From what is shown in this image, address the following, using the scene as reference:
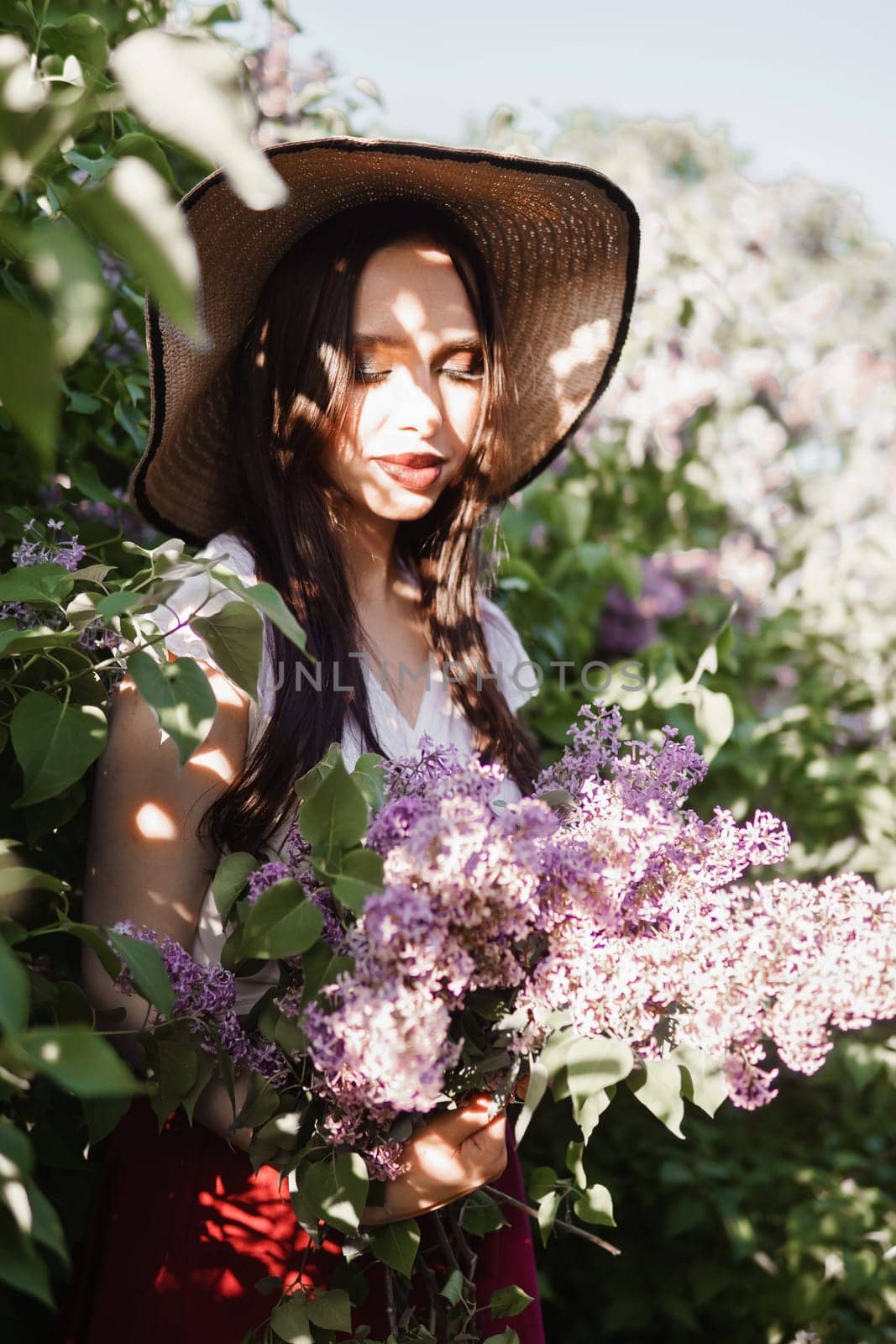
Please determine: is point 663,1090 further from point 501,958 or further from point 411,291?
point 411,291

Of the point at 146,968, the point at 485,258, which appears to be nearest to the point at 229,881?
the point at 146,968

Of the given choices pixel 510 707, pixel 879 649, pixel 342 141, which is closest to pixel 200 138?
pixel 342 141

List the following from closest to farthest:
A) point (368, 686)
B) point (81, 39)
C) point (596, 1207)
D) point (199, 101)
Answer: point (199, 101) → point (596, 1207) → point (81, 39) → point (368, 686)

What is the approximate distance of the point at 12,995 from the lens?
48 centimetres

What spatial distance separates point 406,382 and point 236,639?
538 mm

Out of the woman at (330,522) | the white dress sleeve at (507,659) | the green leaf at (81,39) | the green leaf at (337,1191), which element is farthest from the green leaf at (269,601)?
the white dress sleeve at (507,659)

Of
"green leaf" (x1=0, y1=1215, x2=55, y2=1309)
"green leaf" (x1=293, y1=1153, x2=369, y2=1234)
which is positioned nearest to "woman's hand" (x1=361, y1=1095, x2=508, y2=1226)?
"green leaf" (x1=293, y1=1153, x2=369, y2=1234)

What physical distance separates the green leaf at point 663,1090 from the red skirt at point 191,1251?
34 cm

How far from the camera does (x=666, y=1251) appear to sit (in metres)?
2.09

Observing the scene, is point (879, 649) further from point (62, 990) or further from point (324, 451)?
point (62, 990)

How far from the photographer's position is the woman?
3.45ft

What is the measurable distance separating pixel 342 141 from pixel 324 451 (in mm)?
304

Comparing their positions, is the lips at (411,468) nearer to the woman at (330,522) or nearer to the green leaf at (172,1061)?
the woman at (330,522)

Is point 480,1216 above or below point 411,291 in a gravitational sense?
below
